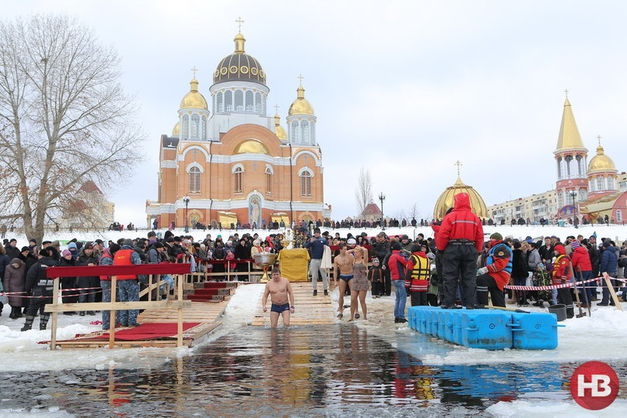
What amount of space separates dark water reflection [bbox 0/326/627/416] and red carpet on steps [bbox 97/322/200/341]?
1.81 meters

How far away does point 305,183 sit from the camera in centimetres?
5788

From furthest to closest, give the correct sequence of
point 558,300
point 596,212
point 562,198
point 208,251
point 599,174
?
point 562,198 < point 599,174 < point 596,212 < point 208,251 < point 558,300

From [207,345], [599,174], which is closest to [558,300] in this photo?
[207,345]

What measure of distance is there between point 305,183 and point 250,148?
281 inches

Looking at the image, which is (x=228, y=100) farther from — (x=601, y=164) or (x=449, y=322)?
(x=449, y=322)

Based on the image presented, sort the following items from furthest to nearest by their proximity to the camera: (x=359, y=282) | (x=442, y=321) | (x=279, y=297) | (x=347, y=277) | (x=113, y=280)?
(x=347, y=277), (x=359, y=282), (x=279, y=297), (x=113, y=280), (x=442, y=321)

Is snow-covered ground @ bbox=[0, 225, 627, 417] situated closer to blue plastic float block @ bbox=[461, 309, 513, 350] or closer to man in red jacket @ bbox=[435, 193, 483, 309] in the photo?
blue plastic float block @ bbox=[461, 309, 513, 350]

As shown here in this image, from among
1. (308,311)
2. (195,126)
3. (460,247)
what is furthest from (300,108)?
(460,247)

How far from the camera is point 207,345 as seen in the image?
8.46m

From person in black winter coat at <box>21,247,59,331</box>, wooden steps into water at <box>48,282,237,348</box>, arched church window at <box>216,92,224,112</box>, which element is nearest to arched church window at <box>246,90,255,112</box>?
arched church window at <box>216,92,224,112</box>

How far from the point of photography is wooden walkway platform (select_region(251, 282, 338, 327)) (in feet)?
39.2

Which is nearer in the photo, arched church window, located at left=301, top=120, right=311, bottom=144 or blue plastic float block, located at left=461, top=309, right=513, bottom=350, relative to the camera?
blue plastic float block, located at left=461, top=309, right=513, bottom=350

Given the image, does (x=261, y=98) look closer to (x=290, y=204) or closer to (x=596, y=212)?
(x=290, y=204)

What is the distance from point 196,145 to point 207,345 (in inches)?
1894
